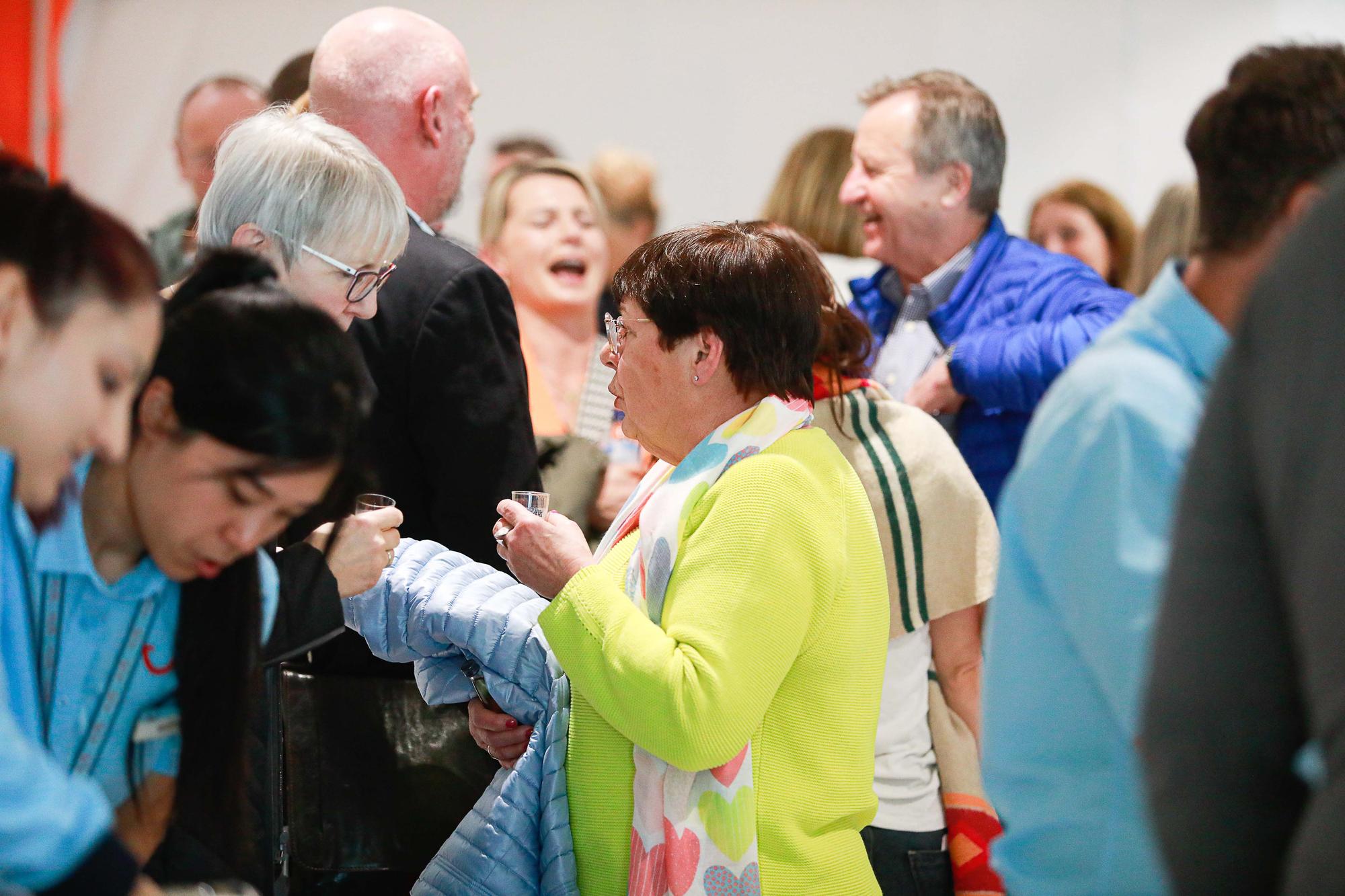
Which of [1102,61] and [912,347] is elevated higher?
[1102,61]

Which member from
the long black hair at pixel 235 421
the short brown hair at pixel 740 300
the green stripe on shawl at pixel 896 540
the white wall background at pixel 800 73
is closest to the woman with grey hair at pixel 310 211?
the short brown hair at pixel 740 300

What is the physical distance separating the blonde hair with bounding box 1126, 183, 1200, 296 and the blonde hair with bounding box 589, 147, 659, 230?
158 cm

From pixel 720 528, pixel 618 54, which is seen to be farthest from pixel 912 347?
pixel 618 54

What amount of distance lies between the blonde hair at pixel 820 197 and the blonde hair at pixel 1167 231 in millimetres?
1074

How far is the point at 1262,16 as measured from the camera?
5414mm

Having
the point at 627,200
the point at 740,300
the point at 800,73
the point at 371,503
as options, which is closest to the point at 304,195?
the point at 371,503

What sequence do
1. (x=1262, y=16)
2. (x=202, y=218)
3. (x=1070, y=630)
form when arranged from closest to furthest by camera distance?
1. (x=1070, y=630)
2. (x=202, y=218)
3. (x=1262, y=16)

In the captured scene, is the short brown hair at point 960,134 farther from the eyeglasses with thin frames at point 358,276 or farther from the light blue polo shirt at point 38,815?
the light blue polo shirt at point 38,815

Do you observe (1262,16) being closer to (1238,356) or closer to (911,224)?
(911,224)

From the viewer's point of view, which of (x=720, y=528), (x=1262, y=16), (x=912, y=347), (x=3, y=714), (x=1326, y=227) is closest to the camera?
(x=1326, y=227)

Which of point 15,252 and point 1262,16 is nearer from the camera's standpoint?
point 15,252

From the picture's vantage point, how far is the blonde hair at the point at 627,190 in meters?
4.57

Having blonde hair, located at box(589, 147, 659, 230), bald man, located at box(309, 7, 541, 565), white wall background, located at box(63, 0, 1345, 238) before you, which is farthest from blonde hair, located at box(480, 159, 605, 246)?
white wall background, located at box(63, 0, 1345, 238)

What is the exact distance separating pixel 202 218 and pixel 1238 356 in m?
1.49
